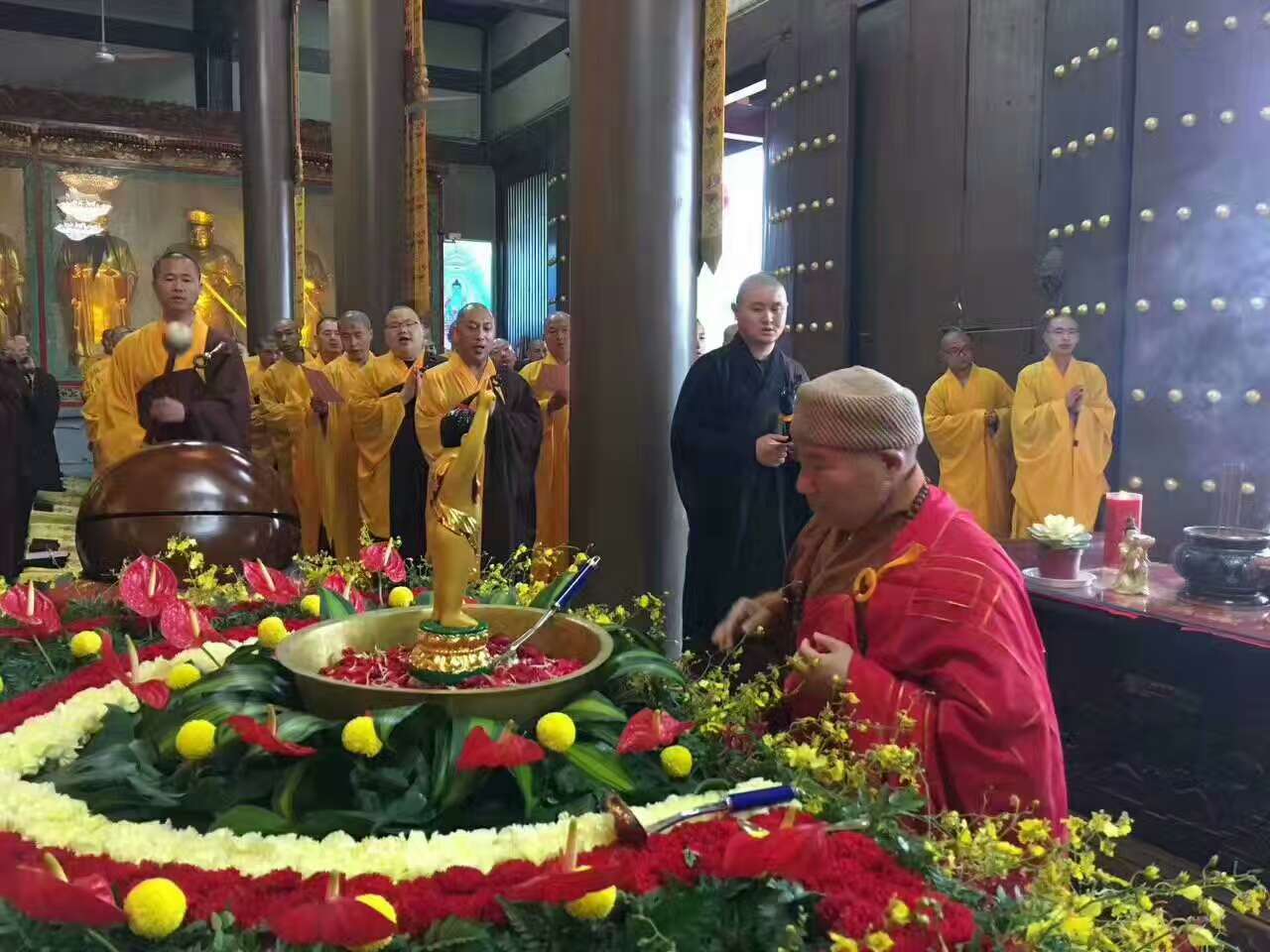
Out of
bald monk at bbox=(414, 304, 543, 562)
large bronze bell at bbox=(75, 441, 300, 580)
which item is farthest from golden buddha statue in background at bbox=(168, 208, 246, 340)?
large bronze bell at bbox=(75, 441, 300, 580)

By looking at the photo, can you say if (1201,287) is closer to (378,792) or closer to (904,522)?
(904,522)

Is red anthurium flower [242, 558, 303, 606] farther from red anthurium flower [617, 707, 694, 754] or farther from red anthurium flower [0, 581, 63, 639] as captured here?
red anthurium flower [617, 707, 694, 754]

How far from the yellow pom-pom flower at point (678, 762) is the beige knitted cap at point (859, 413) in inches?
24.5

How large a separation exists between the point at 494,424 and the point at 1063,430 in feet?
10.00

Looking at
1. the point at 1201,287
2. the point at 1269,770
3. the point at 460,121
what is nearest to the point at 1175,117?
the point at 1201,287

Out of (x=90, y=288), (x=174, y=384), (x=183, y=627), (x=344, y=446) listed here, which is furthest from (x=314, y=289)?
(x=183, y=627)

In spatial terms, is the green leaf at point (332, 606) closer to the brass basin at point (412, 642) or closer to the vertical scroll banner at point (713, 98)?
the brass basin at point (412, 642)

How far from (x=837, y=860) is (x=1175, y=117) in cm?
501

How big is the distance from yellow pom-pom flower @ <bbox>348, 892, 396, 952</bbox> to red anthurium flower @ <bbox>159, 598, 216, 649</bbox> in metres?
0.93

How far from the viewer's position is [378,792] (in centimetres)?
128

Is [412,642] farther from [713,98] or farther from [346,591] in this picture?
[713,98]

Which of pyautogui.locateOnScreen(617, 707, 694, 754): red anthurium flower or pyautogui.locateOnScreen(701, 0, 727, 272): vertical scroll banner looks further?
pyautogui.locateOnScreen(701, 0, 727, 272): vertical scroll banner

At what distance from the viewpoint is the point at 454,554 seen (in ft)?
4.34

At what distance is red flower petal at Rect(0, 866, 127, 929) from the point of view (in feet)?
3.02
